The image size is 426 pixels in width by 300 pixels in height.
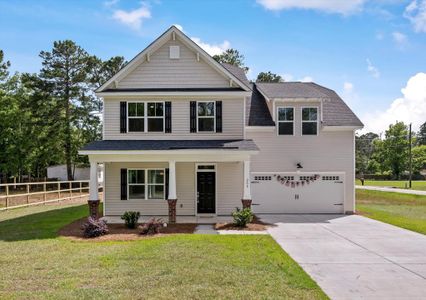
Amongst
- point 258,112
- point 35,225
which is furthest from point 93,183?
point 258,112

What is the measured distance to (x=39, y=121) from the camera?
42.3 meters

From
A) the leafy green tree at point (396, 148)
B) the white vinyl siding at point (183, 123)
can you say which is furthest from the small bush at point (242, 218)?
the leafy green tree at point (396, 148)

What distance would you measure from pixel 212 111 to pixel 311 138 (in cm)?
562

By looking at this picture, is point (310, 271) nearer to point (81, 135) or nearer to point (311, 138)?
point (311, 138)

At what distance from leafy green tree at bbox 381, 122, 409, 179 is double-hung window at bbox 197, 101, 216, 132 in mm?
60780

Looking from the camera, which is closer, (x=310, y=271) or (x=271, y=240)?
(x=310, y=271)

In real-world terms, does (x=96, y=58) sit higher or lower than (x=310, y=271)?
higher

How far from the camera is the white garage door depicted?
20.4 metres

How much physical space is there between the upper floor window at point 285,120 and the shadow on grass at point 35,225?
36.4 ft

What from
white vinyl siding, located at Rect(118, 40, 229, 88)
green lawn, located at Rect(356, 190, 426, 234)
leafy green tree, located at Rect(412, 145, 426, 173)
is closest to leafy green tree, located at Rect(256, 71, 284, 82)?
green lawn, located at Rect(356, 190, 426, 234)

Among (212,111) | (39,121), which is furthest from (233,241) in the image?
(39,121)

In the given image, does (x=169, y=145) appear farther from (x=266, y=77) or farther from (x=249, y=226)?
(x=266, y=77)

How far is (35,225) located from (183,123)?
25.2 ft

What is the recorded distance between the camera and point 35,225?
15688 mm
